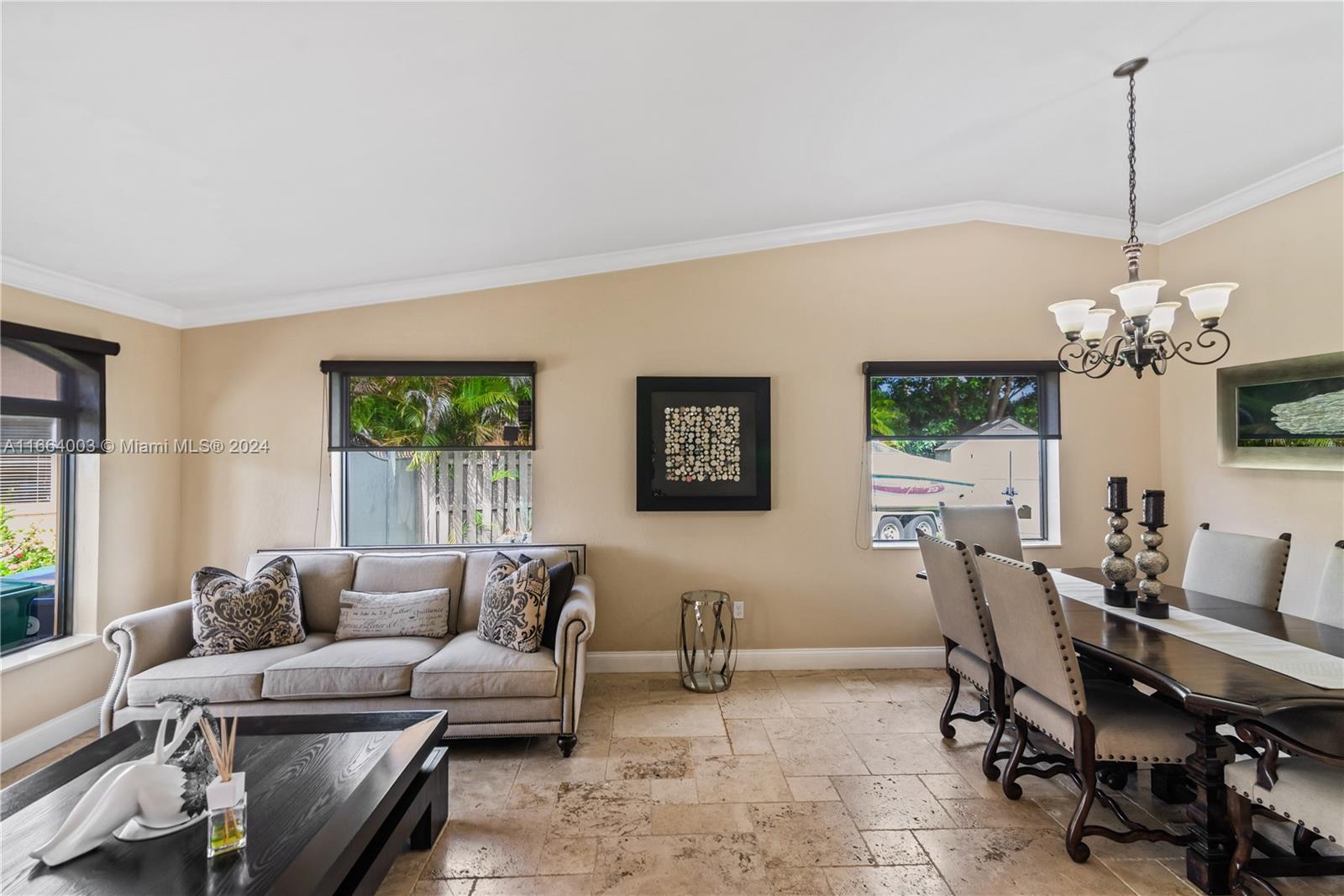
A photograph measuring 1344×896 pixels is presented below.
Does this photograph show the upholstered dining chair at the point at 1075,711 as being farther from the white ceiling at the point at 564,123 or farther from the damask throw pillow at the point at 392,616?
the damask throw pillow at the point at 392,616

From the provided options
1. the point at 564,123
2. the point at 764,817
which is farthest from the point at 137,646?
the point at 564,123

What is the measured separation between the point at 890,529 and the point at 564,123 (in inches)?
124

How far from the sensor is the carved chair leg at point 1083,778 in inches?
84.0

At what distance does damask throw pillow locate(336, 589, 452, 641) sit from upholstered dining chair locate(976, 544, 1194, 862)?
2737 mm

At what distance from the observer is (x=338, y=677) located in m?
2.87

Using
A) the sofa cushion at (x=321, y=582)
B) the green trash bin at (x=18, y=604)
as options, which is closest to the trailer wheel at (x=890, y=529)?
the sofa cushion at (x=321, y=582)

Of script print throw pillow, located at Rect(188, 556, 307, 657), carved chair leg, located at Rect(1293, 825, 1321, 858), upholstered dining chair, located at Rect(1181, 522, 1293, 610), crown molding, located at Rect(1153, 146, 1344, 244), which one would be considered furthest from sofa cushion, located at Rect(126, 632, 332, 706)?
crown molding, located at Rect(1153, 146, 1344, 244)

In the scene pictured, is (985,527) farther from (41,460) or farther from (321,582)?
(41,460)

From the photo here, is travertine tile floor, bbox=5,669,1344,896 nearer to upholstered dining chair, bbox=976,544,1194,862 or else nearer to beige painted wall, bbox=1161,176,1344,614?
upholstered dining chair, bbox=976,544,1194,862

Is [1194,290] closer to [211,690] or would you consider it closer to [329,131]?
[329,131]

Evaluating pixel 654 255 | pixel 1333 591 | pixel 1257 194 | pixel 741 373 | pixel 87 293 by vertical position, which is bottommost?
pixel 1333 591

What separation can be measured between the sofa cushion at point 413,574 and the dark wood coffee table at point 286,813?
1122 mm

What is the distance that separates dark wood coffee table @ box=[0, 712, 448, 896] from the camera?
1.52 m

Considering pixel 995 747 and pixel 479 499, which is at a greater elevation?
pixel 479 499
